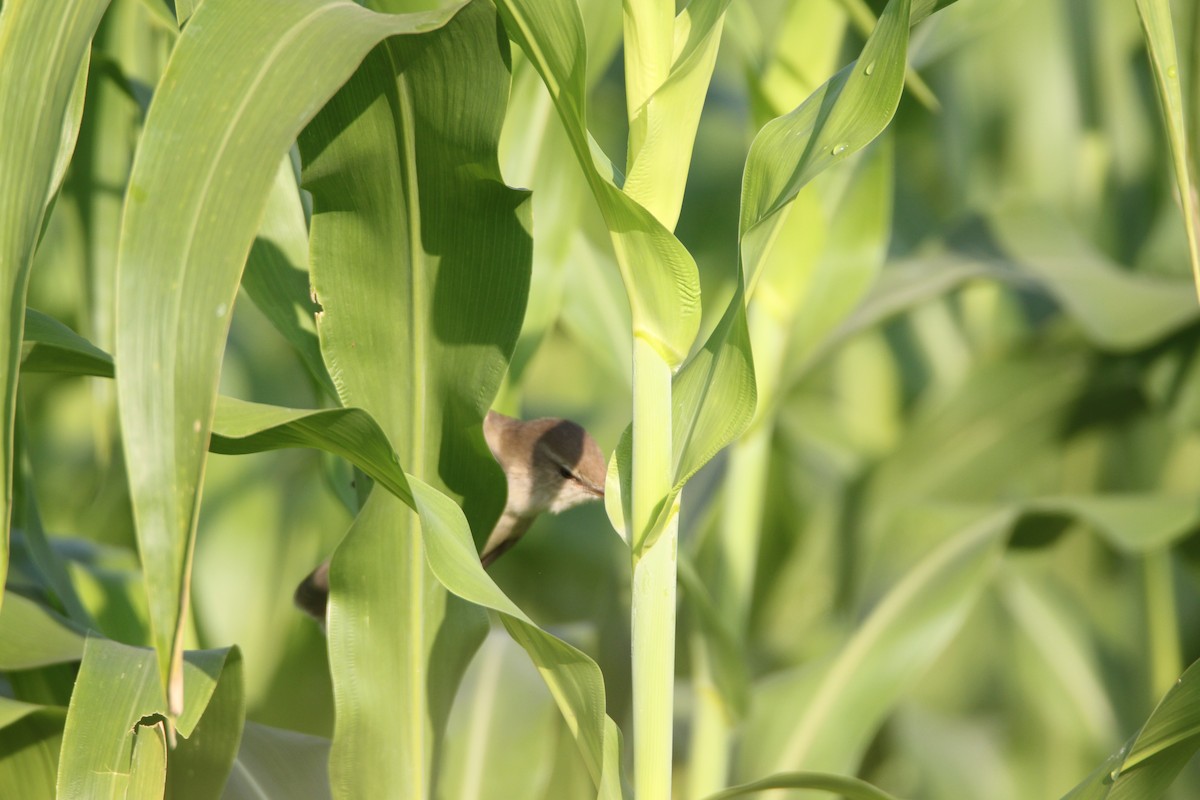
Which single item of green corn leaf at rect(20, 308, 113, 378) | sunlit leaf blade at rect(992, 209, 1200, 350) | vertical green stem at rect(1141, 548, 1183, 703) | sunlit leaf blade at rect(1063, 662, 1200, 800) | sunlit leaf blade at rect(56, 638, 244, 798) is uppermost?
green corn leaf at rect(20, 308, 113, 378)

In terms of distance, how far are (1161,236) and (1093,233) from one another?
31cm

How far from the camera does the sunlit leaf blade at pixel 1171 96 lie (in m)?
0.69

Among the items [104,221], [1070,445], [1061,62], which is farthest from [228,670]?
[1061,62]

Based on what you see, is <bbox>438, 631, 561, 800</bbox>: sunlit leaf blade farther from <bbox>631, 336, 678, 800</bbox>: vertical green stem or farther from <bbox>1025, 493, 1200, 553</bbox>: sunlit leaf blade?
<bbox>1025, 493, 1200, 553</bbox>: sunlit leaf blade

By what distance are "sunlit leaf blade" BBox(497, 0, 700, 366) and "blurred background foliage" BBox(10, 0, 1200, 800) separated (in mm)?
409

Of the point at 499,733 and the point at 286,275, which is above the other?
the point at 286,275

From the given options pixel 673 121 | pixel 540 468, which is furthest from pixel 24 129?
pixel 540 468

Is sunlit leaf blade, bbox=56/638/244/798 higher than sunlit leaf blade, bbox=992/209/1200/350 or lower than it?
lower

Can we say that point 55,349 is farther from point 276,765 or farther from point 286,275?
point 276,765

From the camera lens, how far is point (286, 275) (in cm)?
103

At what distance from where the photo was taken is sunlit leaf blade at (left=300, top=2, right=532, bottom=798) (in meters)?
0.84

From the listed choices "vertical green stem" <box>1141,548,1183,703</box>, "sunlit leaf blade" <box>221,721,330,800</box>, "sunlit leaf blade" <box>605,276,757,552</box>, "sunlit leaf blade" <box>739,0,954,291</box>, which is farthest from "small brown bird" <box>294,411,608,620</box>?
"vertical green stem" <box>1141,548,1183,703</box>

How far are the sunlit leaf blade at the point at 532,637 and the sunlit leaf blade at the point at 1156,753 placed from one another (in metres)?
0.38

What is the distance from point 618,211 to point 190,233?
0.29 meters
